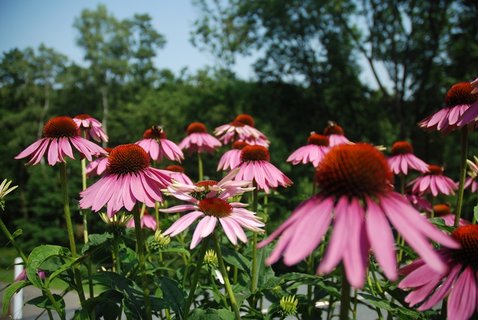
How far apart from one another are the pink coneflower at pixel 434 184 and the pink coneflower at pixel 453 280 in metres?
1.49

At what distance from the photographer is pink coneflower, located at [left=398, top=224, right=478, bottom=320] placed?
69cm

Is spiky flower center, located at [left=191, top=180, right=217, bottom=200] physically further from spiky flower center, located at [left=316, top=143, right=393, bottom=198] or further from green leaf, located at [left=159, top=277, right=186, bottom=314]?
spiky flower center, located at [left=316, top=143, right=393, bottom=198]

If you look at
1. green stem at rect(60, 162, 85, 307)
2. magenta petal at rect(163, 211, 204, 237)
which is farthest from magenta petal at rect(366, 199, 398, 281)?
green stem at rect(60, 162, 85, 307)

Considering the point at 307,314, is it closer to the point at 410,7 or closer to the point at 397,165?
the point at 397,165

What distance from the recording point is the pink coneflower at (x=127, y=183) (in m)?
1.02

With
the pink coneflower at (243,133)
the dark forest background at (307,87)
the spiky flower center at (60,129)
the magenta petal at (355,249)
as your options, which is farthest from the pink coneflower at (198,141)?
the dark forest background at (307,87)

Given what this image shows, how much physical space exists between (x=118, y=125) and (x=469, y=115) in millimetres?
15237

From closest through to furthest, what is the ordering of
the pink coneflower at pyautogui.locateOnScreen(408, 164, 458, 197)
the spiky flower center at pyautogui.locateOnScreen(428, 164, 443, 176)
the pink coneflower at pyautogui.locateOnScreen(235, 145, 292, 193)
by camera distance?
1. the pink coneflower at pyautogui.locateOnScreen(235, 145, 292, 193)
2. the pink coneflower at pyautogui.locateOnScreen(408, 164, 458, 197)
3. the spiky flower center at pyautogui.locateOnScreen(428, 164, 443, 176)

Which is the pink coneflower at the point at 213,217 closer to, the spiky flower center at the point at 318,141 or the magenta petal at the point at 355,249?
the magenta petal at the point at 355,249

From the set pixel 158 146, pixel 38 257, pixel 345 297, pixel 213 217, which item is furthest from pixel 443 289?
pixel 158 146

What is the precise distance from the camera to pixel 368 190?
2.14 feet

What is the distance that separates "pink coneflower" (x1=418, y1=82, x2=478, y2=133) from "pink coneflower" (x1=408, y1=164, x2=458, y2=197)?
32.5 inches

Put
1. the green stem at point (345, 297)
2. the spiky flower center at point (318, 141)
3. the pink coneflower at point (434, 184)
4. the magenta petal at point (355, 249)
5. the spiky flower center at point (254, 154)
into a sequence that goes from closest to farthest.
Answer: the magenta petal at point (355, 249) < the green stem at point (345, 297) < the spiky flower center at point (254, 154) < the spiky flower center at point (318, 141) < the pink coneflower at point (434, 184)

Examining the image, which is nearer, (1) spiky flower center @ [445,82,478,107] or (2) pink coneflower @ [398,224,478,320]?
(2) pink coneflower @ [398,224,478,320]
